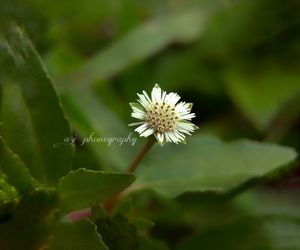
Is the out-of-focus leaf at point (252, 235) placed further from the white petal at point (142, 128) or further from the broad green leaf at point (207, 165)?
the white petal at point (142, 128)

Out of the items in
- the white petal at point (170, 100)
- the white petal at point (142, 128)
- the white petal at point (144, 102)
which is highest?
the white petal at point (170, 100)

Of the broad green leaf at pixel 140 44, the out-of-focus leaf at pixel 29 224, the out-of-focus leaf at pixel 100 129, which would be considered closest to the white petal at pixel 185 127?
the out-of-focus leaf at pixel 29 224

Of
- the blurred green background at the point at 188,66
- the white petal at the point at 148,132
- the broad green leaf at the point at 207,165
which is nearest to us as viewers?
the white petal at the point at 148,132

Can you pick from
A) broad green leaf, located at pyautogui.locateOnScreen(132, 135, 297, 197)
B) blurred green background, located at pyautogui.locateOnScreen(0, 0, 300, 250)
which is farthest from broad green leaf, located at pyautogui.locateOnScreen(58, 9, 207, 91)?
broad green leaf, located at pyautogui.locateOnScreen(132, 135, 297, 197)

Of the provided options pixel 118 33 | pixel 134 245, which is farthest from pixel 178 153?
pixel 118 33

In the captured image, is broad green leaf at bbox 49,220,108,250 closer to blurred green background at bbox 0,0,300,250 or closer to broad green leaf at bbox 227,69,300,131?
blurred green background at bbox 0,0,300,250

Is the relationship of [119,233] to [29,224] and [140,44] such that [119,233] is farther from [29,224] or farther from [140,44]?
[140,44]
